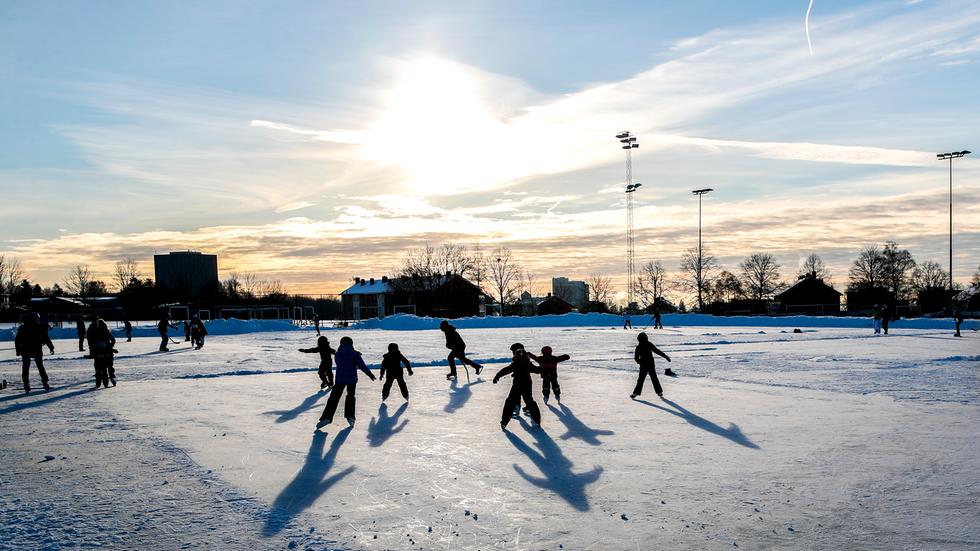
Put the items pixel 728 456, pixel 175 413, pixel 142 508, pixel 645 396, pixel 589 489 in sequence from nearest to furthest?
1. pixel 142 508
2. pixel 589 489
3. pixel 728 456
4. pixel 175 413
5. pixel 645 396

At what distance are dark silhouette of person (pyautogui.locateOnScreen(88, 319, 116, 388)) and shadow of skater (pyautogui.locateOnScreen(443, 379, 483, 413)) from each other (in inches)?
301

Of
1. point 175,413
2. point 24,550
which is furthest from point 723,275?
point 24,550

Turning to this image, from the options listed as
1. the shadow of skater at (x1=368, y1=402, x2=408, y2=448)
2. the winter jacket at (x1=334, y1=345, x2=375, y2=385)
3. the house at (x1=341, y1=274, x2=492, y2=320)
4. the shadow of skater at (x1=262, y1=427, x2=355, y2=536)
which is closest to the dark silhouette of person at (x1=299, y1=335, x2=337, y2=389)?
the shadow of skater at (x1=368, y1=402, x2=408, y2=448)

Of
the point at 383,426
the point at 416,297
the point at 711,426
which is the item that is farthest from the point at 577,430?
the point at 416,297

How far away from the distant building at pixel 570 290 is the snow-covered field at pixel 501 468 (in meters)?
100

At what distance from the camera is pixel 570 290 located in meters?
116

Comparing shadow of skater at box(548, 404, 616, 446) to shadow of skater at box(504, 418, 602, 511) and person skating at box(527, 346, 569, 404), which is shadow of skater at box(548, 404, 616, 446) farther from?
person skating at box(527, 346, 569, 404)

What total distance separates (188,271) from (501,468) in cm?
10335

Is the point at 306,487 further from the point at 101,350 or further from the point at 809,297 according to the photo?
the point at 809,297

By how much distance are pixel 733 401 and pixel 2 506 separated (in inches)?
408

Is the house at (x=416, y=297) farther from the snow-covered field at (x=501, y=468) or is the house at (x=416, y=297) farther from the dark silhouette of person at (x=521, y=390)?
the dark silhouette of person at (x=521, y=390)

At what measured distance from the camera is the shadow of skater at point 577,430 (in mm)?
9164

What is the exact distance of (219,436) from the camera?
376 inches

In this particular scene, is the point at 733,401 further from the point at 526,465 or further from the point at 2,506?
the point at 2,506
